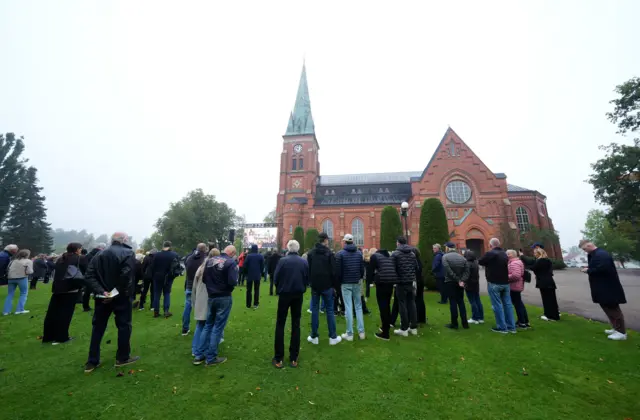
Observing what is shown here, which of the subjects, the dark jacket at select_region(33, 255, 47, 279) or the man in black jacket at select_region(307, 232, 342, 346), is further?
the dark jacket at select_region(33, 255, 47, 279)

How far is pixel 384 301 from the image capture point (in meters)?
5.61

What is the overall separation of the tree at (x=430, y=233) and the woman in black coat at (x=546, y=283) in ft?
18.7

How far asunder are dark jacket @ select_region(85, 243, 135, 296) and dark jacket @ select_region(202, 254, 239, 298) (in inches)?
51.1

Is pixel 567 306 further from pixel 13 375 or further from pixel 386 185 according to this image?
pixel 386 185

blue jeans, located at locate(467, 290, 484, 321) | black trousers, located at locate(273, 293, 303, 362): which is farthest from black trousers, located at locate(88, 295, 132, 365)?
blue jeans, located at locate(467, 290, 484, 321)

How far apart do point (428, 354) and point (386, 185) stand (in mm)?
42813

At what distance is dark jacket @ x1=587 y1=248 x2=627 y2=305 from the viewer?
221 inches

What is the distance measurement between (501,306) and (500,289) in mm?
423

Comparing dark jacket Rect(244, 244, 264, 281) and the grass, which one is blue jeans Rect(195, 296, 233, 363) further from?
dark jacket Rect(244, 244, 264, 281)

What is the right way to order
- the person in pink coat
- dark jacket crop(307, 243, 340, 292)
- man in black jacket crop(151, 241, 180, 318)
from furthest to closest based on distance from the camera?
1. man in black jacket crop(151, 241, 180, 318)
2. the person in pink coat
3. dark jacket crop(307, 243, 340, 292)

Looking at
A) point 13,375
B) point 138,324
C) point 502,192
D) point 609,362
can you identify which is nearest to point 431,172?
point 502,192

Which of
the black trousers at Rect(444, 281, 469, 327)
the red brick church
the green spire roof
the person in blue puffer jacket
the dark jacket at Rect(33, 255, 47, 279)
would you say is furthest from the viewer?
the green spire roof

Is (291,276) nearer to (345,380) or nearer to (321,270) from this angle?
(321,270)

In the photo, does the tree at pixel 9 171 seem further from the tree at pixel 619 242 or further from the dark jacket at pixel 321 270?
the tree at pixel 619 242
